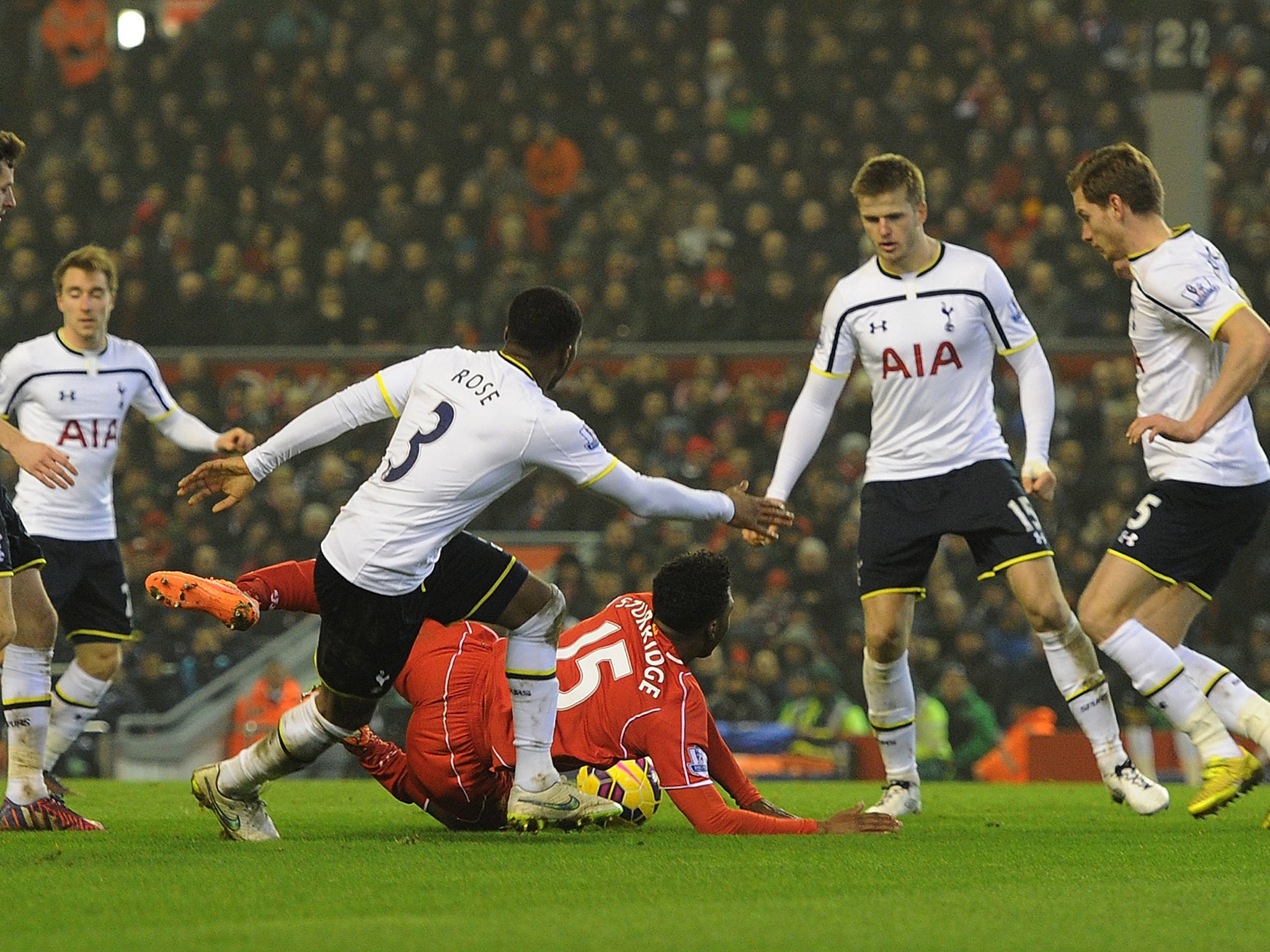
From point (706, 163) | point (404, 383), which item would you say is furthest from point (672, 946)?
point (706, 163)

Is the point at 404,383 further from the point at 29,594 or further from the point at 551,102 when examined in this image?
the point at 551,102

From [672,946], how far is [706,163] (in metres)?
14.8

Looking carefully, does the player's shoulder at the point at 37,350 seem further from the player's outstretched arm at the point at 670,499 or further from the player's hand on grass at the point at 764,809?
the player's hand on grass at the point at 764,809

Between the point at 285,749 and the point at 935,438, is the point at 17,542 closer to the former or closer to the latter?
the point at 285,749

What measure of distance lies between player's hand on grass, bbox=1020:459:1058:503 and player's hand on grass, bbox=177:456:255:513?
2812 mm

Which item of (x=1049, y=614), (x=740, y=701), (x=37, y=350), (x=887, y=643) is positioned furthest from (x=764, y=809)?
Result: (x=740, y=701)

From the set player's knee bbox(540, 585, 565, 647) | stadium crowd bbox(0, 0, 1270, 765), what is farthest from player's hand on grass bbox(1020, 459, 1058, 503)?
stadium crowd bbox(0, 0, 1270, 765)

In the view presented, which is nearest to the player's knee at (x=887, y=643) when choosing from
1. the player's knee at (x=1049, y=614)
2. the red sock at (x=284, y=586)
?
the player's knee at (x=1049, y=614)

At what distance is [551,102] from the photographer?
61.9 ft

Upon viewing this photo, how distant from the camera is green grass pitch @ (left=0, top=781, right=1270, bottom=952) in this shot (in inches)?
152

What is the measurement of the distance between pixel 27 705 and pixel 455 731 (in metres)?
1.81

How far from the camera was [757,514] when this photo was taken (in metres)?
5.86

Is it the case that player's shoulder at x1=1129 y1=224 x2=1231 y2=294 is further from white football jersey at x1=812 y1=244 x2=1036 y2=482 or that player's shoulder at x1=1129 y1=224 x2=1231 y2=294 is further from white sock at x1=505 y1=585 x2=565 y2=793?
white sock at x1=505 y1=585 x2=565 y2=793

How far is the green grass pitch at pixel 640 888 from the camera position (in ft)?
12.7
